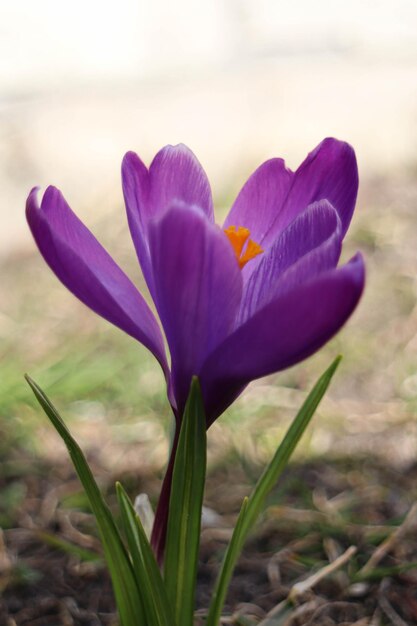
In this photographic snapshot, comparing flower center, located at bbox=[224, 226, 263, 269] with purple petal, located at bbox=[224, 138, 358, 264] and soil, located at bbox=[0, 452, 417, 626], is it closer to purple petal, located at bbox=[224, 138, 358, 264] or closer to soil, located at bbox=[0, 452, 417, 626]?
purple petal, located at bbox=[224, 138, 358, 264]

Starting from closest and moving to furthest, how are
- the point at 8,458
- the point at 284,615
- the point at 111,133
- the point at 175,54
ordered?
the point at 284,615 → the point at 8,458 → the point at 111,133 → the point at 175,54

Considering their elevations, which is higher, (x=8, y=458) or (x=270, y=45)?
(x=270, y=45)

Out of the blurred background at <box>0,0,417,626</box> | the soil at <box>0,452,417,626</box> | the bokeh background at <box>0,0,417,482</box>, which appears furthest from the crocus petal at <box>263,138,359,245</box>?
the bokeh background at <box>0,0,417,482</box>

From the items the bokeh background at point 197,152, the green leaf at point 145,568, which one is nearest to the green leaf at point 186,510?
the green leaf at point 145,568

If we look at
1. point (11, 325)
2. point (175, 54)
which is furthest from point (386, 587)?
point (175, 54)

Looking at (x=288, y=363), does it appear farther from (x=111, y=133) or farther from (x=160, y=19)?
(x=160, y=19)

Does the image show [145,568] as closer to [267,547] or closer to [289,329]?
[289,329]

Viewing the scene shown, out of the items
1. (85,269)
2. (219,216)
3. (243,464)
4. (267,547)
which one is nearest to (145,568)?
(85,269)

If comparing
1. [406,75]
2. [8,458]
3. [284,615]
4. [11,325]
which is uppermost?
[406,75]
